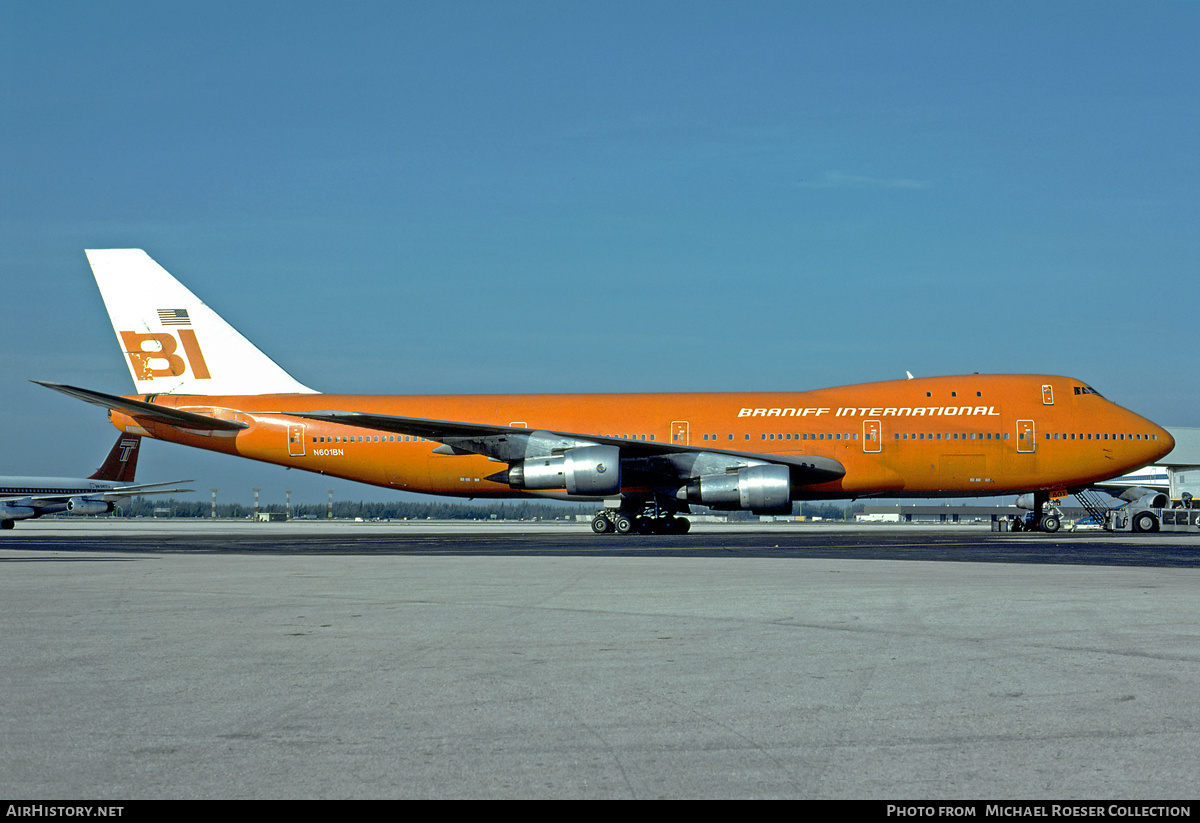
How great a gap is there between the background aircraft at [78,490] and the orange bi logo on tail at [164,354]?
20739 mm

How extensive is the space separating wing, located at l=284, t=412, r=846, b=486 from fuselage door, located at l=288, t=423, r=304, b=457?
3722mm

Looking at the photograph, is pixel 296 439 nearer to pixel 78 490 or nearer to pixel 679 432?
pixel 679 432

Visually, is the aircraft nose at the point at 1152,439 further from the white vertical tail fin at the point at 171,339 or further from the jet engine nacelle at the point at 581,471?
the white vertical tail fin at the point at 171,339

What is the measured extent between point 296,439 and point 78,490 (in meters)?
31.0

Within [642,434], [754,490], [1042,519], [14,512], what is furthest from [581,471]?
[14,512]

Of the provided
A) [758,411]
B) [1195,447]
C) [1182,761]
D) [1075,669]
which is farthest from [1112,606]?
[1195,447]

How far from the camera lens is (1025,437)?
1252 inches

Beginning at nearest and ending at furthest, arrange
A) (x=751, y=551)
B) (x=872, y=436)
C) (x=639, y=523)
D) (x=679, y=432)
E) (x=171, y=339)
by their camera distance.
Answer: (x=751, y=551), (x=639, y=523), (x=872, y=436), (x=679, y=432), (x=171, y=339)

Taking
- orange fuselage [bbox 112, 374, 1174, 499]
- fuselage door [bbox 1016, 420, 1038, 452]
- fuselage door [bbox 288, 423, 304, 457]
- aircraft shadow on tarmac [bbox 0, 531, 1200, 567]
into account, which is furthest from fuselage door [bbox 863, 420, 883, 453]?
fuselage door [bbox 288, 423, 304, 457]

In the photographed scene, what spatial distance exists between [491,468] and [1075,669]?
27710 millimetres

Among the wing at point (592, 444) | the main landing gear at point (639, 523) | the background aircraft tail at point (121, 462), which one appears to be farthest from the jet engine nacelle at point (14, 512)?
the main landing gear at point (639, 523)

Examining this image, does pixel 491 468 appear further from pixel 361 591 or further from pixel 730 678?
pixel 730 678

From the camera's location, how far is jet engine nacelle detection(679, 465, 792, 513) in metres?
28.9

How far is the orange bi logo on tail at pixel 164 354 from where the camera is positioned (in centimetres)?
3547
